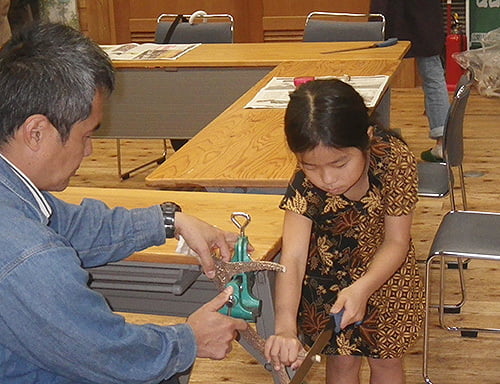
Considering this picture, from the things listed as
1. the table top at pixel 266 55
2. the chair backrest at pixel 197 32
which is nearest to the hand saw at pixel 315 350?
the table top at pixel 266 55

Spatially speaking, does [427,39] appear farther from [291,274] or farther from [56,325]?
[56,325]

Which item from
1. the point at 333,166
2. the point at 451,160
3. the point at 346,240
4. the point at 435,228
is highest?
the point at 333,166

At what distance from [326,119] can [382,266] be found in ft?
1.17

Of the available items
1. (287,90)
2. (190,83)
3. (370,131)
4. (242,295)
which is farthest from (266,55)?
(242,295)

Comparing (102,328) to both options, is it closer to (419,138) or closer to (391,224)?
(391,224)

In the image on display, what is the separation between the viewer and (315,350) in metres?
1.63

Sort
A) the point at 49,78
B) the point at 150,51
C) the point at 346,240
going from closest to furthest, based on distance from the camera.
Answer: the point at 49,78 → the point at 346,240 → the point at 150,51

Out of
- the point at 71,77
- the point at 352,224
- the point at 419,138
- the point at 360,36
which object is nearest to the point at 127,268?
the point at 352,224

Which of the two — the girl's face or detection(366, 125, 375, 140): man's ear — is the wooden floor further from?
detection(366, 125, 375, 140): man's ear

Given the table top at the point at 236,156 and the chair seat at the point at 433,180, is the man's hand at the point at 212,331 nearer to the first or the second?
the table top at the point at 236,156

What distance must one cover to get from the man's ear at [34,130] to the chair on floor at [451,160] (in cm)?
180

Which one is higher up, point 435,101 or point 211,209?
point 211,209

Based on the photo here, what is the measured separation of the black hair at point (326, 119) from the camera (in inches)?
69.2

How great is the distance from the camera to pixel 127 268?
6.22ft
